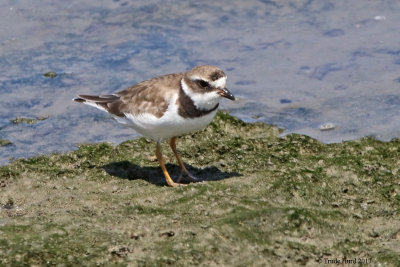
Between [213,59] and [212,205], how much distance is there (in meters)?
5.44

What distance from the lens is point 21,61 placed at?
11.1 meters

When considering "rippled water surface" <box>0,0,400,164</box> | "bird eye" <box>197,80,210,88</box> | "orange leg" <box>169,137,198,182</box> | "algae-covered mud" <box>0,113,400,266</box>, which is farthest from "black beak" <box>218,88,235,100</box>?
"rippled water surface" <box>0,0,400,164</box>

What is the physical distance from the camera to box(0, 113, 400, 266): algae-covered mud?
5152 mm

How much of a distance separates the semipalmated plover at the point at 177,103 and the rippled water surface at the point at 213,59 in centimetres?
186

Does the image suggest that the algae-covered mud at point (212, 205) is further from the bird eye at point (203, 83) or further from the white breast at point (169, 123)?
the bird eye at point (203, 83)

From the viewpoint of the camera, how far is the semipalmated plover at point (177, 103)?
22.1 ft

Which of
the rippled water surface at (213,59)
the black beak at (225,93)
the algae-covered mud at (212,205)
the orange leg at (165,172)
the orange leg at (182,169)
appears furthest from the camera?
the rippled water surface at (213,59)

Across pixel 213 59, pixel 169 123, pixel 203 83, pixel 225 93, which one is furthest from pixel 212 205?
pixel 213 59

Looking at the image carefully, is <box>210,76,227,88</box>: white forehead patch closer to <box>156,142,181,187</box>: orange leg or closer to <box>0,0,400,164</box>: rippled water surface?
<box>156,142,181,187</box>: orange leg

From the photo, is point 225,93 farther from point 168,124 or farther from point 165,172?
point 165,172

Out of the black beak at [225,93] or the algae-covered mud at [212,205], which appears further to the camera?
the black beak at [225,93]

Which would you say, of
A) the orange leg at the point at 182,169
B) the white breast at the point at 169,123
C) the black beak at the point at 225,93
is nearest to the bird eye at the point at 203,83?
the black beak at the point at 225,93

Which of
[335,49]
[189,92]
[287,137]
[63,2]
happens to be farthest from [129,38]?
[189,92]

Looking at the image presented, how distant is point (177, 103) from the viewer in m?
6.78
